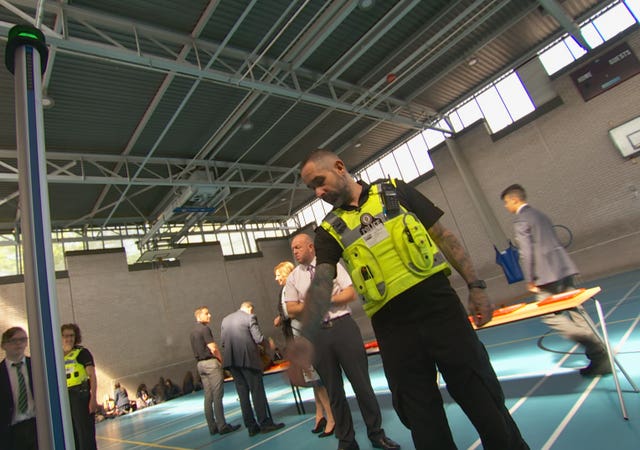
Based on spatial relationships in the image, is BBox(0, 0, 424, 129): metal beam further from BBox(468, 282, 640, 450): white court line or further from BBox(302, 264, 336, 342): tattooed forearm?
BBox(468, 282, 640, 450): white court line

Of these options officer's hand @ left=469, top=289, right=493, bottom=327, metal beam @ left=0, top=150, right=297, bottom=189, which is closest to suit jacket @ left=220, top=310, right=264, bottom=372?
officer's hand @ left=469, top=289, right=493, bottom=327

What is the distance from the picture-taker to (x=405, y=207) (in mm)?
1860

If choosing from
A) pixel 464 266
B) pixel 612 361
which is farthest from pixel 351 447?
pixel 464 266

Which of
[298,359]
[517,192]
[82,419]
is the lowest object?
[82,419]

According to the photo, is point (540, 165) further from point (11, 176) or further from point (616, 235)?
point (11, 176)

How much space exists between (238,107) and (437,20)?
572 centimetres

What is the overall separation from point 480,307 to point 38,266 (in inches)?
65.1

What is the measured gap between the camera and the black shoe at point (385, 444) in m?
3.12

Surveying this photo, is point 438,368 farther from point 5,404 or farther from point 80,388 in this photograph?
point 80,388

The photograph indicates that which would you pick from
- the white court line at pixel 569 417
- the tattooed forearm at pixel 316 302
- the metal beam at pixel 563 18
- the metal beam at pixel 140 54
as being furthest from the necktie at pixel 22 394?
the metal beam at pixel 563 18

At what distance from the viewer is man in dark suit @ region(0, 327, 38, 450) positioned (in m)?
3.04

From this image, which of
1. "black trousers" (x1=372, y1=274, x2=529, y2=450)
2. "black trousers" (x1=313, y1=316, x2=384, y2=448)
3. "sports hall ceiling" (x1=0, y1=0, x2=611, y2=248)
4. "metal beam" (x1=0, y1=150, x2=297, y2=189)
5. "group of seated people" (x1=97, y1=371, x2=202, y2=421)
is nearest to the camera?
"black trousers" (x1=372, y1=274, x2=529, y2=450)

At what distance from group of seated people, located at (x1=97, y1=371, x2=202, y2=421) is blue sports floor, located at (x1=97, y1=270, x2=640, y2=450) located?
269 inches

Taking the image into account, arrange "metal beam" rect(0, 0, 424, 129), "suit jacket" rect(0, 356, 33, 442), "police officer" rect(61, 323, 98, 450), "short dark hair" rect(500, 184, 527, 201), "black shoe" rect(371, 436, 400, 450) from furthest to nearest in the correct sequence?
"metal beam" rect(0, 0, 424, 129)
"short dark hair" rect(500, 184, 527, 201)
"police officer" rect(61, 323, 98, 450)
"black shoe" rect(371, 436, 400, 450)
"suit jacket" rect(0, 356, 33, 442)
